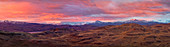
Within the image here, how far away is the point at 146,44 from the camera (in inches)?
6309

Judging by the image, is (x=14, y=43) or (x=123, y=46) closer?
(x=14, y=43)

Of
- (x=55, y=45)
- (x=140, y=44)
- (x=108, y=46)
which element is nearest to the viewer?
(x=55, y=45)

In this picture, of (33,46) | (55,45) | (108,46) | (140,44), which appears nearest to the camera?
(33,46)

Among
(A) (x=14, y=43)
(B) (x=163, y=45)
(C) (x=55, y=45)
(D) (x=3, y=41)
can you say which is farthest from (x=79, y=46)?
(B) (x=163, y=45)

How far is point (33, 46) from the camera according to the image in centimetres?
12562

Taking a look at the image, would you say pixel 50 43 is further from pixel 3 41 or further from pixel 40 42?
pixel 3 41

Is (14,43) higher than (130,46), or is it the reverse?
(14,43)

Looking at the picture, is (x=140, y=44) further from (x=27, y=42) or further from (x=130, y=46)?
(x=27, y=42)

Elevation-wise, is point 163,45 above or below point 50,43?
below

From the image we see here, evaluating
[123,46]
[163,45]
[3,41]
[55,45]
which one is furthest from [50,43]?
[163,45]

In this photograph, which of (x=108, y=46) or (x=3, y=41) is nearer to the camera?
(x=3, y=41)

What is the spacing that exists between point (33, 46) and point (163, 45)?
4809 inches

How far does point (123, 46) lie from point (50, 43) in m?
67.8

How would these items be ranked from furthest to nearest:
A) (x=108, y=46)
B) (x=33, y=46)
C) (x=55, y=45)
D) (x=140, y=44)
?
1. (x=140, y=44)
2. (x=108, y=46)
3. (x=55, y=45)
4. (x=33, y=46)
